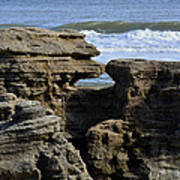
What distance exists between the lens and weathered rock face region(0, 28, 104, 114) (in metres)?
13.0

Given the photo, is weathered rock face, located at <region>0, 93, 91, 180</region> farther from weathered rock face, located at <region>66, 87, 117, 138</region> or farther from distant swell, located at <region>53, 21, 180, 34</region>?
distant swell, located at <region>53, 21, 180, 34</region>

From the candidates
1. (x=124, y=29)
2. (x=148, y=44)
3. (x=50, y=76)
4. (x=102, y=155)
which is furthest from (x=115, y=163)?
(x=124, y=29)

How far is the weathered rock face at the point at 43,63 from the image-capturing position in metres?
13.0

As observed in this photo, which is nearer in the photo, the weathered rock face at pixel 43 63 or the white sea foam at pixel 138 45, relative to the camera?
the weathered rock face at pixel 43 63

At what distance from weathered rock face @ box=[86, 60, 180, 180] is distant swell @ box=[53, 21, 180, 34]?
22.3 metres

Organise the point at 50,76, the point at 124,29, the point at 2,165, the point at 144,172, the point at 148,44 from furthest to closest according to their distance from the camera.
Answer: the point at 124,29
the point at 148,44
the point at 50,76
the point at 144,172
the point at 2,165

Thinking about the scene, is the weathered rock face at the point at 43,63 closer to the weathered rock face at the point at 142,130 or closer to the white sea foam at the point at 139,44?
the weathered rock face at the point at 142,130

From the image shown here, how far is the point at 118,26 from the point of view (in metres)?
38.3

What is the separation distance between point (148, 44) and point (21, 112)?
20.0 metres

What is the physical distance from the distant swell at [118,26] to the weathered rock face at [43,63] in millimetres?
21113

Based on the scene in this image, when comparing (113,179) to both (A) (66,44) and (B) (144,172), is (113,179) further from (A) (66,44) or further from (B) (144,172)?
(A) (66,44)

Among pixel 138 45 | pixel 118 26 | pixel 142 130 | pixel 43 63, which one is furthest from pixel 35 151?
pixel 118 26

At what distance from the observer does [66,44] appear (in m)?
13.8

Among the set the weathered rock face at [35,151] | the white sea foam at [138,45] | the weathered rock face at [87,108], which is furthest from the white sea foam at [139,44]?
the weathered rock face at [35,151]
